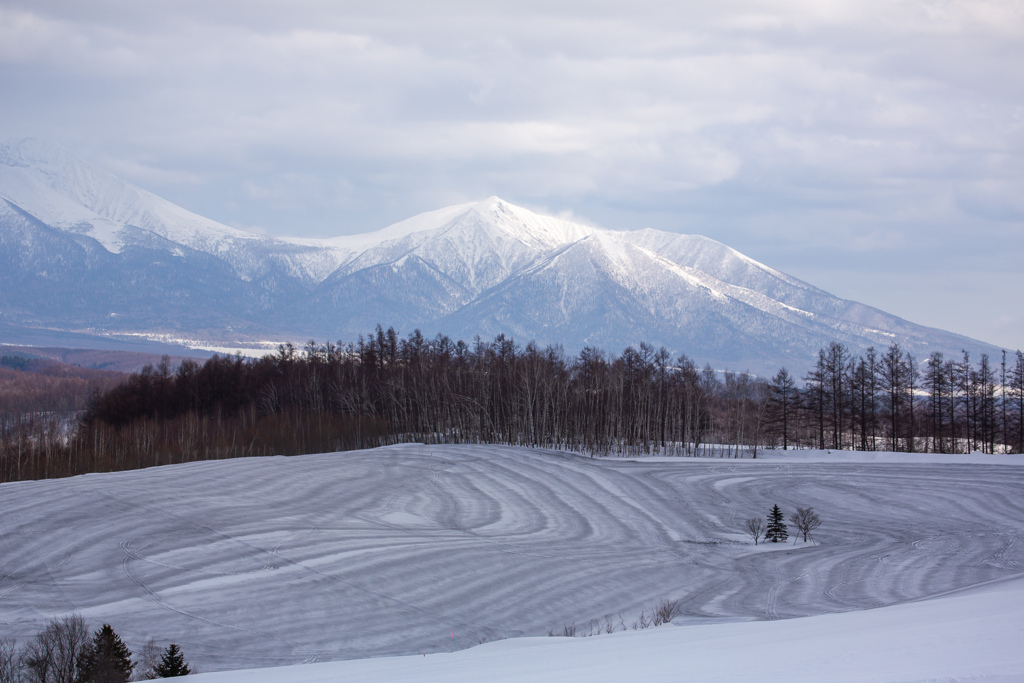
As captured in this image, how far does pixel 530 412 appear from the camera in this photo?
237 ft

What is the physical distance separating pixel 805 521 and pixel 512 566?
1567 centimetres

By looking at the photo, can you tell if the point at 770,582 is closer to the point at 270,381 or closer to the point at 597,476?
the point at 597,476

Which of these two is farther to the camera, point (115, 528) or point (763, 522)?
point (763, 522)

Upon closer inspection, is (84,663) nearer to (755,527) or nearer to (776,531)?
(776,531)

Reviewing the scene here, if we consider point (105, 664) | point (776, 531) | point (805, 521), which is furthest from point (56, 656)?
point (805, 521)

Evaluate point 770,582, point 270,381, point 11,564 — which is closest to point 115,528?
point 11,564

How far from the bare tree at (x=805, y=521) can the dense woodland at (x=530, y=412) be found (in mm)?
21988

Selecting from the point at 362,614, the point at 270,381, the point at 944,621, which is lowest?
the point at 362,614

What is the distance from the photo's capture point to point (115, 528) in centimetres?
3231

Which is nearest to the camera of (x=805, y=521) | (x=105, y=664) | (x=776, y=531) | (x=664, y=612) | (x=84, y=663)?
(x=105, y=664)

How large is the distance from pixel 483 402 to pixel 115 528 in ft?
155

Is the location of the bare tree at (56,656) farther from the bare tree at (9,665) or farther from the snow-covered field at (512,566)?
the snow-covered field at (512,566)

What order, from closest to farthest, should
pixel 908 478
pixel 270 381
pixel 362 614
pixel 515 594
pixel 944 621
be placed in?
pixel 944 621 < pixel 362 614 < pixel 515 594 < pixel 908 478 < pixel 270 381

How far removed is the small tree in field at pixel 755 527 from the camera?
3597cm
